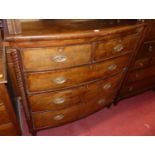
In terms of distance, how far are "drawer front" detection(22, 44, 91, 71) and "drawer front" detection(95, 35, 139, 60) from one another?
0.10m

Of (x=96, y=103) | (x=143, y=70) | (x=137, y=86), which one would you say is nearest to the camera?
(x=96, y=103)

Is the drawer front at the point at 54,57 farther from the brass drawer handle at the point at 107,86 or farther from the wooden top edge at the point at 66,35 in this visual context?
the brass drawer handle at the point at 107,86

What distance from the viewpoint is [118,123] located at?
1.93 m

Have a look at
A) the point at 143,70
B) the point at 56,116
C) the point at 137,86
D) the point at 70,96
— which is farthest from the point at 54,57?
the point at 137,86

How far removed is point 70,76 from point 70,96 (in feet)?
0.75

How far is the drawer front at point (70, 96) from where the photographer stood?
1328 millimetres

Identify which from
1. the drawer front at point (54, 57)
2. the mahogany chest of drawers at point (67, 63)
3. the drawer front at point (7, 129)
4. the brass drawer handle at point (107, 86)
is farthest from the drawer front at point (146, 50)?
the drawer front at point (7, 129)

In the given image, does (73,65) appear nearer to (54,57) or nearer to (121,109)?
(54,57)

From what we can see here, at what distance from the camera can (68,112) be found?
157 centimetres

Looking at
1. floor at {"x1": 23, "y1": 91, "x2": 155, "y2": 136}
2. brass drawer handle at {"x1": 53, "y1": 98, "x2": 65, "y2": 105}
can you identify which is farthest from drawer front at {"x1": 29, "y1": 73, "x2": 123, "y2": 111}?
floor at {"x1": 23, "y1": 91, "x2": 155, "y2": 136}

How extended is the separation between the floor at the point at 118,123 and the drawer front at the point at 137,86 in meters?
0.20

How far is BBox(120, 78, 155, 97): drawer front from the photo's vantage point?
1.98 m

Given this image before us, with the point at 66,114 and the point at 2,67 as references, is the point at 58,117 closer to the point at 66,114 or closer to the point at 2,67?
the point at 66,114
